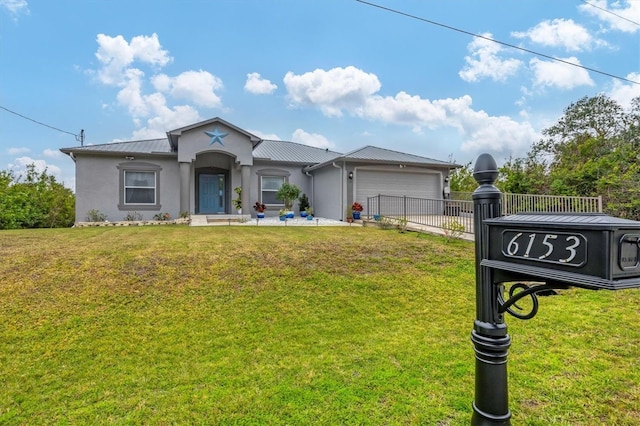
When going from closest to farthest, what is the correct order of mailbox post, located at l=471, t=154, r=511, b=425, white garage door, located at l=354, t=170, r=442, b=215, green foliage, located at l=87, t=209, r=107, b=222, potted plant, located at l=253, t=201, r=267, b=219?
mailbox post, located at l=471, t=154, r=511, b=425 → green foliage, located at l=87, t=209, r=107, b=222 → white garage door, located at l=354, t=170, r=442, b=215 → potted plant, located at l=253, t=201, r=267, b=219

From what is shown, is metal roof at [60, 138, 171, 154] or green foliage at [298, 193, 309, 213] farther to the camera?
green foliage at [298, 193, 309, 213]

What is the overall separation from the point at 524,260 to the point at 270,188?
15.0 m

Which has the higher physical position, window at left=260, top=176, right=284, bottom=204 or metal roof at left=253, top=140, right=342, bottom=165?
metal roof at left=253, top=140, right=342, bottom=165

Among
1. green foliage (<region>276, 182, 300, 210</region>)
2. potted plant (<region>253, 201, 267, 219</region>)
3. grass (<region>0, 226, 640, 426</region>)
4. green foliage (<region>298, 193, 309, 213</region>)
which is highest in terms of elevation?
green foliage (<region>276, 182, 300, 210</region>)

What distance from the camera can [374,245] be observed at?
7.35 metres

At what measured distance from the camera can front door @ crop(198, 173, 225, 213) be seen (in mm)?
15657

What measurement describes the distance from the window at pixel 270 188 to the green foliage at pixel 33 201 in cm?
971

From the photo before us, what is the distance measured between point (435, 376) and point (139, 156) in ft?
47.7

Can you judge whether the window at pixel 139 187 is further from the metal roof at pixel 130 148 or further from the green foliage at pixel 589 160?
the green foliage at pixel 589 160

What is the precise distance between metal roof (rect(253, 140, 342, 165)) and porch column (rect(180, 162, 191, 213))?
3167 millimetres

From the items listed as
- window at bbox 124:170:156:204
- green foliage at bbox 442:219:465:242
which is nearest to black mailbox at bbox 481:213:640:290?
green foliage at bbox 442:219:465:242

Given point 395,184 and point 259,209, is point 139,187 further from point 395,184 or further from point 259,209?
point 395,184

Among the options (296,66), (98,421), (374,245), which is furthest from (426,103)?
(98,421)

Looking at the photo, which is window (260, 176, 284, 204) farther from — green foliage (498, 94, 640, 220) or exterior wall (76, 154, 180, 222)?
green foliage (498, 94, 640, 220)
